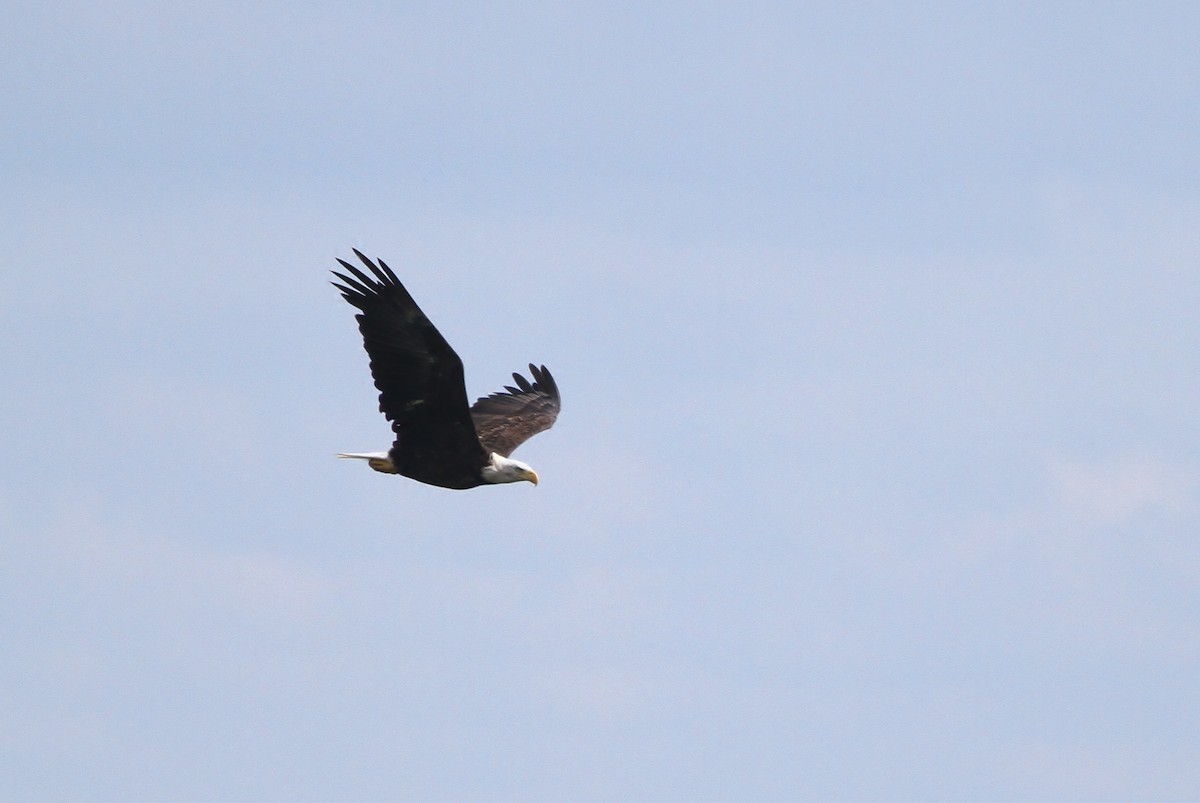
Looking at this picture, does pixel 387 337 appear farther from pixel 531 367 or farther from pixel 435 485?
pixel 531 367

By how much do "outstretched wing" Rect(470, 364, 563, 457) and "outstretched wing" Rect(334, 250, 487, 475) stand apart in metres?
3.24

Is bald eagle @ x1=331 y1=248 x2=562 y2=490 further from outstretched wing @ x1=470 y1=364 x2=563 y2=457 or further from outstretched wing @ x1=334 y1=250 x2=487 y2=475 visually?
outstretched wing @ x1=470 y1=364 x2=563 y2=457

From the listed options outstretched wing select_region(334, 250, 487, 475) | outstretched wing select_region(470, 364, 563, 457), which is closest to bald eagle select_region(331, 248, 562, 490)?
outstretched wing select_region(334, 250, 487, 475)

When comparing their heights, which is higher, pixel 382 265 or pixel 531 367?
pixel 531 367

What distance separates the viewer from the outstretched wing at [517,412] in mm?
27594

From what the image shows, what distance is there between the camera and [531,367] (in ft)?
97.6

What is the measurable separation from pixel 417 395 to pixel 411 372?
349mm

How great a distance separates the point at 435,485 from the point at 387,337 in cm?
248

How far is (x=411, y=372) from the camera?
22938mm

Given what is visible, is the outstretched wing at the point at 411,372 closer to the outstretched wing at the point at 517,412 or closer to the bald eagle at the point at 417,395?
the bald eagle at the point at 417,395

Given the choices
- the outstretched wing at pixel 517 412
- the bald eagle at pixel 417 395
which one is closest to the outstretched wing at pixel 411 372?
the bald eagle at pixel 417 395

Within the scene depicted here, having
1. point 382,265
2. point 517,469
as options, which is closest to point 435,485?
point 517,469

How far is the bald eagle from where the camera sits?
22531 mm

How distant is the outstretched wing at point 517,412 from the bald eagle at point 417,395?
6.25 feet
